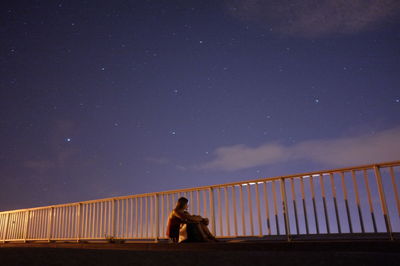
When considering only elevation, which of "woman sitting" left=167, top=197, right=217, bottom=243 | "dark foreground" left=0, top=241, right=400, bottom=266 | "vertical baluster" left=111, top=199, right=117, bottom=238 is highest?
"vertical baluster" left=111, top=199, right=117, bottom=238

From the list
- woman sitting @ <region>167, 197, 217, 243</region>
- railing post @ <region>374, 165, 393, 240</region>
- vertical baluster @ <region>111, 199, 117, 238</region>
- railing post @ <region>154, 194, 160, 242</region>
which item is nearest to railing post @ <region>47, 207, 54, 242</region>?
vertical baluster @ <region>111, 199, 117, 238</region>

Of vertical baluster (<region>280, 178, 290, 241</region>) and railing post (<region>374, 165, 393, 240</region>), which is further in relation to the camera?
vertical baluster (<region>280, 178, 290, 241</region>)

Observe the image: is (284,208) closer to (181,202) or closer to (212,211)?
(212,211)

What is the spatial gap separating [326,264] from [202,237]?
4415 mm

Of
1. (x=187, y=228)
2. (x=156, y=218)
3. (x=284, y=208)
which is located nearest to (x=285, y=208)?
(x=284, y=208)

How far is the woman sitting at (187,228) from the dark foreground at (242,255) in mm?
322

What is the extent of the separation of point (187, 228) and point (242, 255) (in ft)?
9.52

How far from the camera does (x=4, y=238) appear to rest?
1659 centimetres

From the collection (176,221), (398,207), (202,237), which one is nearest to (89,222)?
(176,221)

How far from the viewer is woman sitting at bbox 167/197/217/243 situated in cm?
810

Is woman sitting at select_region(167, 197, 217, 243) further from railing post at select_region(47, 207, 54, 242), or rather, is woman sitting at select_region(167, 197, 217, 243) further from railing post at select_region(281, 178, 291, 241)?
railing post at select_region(47, 207, 54, 242)

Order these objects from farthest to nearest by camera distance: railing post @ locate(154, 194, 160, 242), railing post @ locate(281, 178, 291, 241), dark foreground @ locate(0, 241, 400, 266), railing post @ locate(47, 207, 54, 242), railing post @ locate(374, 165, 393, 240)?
railing post @ locate(47, 207, 54, 242)
railing post @ locate(154, 194, 160, 242)
railing post @ locate(281, 178, 291, 241)
railing post @ locate(374, 165, 393, 240)
dark foreground @ locate(0, 241, 400, 266)

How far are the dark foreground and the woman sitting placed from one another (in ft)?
1.06

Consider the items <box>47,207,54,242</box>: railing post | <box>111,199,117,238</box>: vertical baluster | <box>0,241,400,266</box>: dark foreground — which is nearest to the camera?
<box>0,241,400,266</box>: dark foreground
